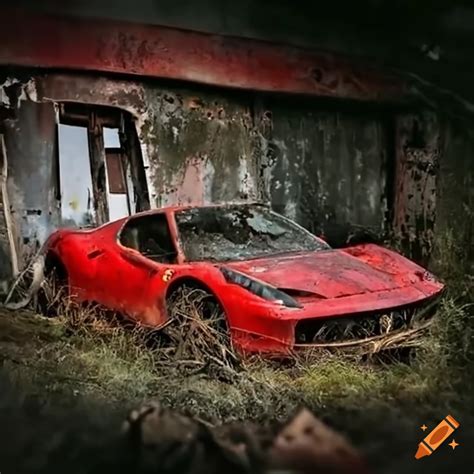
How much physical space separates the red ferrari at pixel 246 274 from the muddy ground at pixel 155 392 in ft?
0.25

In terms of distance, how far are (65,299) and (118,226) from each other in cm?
20

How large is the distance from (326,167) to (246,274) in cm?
37

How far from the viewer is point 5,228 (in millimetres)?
1996

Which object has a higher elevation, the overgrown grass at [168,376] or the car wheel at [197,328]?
the car wheel at [197,328]

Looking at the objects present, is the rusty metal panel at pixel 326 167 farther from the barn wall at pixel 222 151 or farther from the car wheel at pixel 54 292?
the car wheel at pixel 54 292

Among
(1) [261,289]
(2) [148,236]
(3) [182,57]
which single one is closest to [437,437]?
(1) [261,289]

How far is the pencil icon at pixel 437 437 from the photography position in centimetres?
203

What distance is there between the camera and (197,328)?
76.7 inches

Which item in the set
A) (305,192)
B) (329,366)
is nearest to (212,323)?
Answer: (329,366)

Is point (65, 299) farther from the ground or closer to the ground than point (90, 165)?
closer to the ground

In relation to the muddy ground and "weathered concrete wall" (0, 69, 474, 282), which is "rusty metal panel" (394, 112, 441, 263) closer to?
"weathered concrete wall" (0, 69, 474, 282)

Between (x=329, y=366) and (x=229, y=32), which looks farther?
(x=229, y=32)

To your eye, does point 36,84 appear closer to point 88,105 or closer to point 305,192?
point 88,105

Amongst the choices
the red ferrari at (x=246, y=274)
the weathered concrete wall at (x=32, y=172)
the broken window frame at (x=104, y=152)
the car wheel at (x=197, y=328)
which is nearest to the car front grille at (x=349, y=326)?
the red ferrari at (x=246, y=274)
